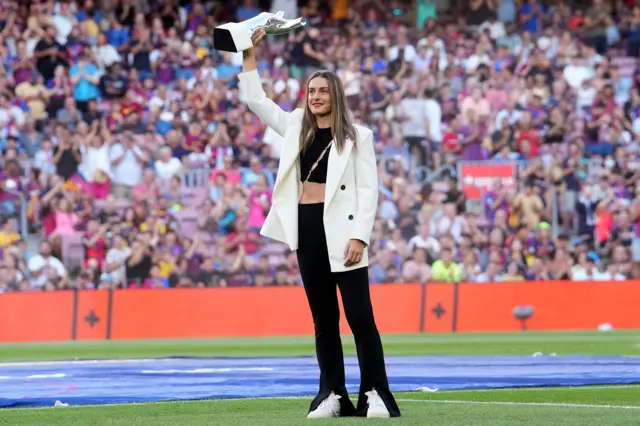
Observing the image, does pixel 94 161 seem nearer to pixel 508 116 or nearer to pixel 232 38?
pixel 508 116

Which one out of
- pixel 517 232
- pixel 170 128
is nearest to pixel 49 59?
pixel 170 128

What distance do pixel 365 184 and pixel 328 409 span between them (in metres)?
1.36

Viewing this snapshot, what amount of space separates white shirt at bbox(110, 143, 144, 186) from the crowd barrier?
3.56m

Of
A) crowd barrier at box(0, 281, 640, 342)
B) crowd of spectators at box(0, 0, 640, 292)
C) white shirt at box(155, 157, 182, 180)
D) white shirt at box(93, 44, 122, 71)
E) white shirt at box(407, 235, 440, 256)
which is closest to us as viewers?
crowd barrier at box(0, 281, 640, 342)

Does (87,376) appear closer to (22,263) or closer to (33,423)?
(33,423)

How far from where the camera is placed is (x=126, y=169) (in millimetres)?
24312

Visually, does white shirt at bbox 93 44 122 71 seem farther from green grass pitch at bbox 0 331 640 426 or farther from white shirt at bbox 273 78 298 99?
green grass pitch at bbox 0 331 640 426

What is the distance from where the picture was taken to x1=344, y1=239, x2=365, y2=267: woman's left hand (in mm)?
7824

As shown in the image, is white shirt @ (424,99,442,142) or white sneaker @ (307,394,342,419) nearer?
white sneaker @ (307,394,342,419)

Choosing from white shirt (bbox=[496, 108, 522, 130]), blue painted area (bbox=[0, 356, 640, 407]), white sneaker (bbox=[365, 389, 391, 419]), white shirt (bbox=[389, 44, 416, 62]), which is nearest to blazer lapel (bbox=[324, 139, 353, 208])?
white sneaker (bbox=[365, 389, 391, 419])

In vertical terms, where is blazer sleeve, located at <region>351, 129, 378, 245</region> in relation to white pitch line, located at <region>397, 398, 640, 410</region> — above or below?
above

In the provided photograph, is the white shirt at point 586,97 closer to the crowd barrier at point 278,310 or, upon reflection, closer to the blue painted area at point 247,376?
the crowd barrier at point 278,310

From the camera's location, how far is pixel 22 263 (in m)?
22.1

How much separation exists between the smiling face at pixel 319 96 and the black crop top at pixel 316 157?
14 cm
